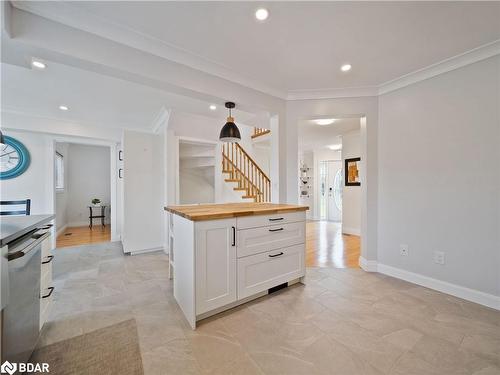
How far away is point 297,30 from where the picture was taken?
1824 millimetres

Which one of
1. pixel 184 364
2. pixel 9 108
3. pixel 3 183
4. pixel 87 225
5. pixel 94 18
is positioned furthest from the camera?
pixel 87 225

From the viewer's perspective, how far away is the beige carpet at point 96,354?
1.33m

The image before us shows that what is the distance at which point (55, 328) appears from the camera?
1722mm

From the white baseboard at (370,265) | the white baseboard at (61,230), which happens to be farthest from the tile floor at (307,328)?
the white baseboard at (61,230)

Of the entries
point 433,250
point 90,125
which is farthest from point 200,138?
point 433,250

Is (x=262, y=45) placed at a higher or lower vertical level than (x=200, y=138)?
higher

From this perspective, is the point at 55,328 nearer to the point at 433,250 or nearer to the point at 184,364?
the point at 184,364

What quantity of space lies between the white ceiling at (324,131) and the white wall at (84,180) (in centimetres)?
610

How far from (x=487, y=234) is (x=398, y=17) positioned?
2.17 meters

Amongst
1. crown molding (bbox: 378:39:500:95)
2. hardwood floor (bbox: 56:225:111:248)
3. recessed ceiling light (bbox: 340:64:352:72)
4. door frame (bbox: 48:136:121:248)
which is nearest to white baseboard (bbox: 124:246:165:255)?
door frame (bbox: 48:136:121:248)

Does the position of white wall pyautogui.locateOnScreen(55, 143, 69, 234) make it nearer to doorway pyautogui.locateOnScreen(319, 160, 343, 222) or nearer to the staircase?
the staircase

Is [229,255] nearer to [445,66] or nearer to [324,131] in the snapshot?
[445,66]

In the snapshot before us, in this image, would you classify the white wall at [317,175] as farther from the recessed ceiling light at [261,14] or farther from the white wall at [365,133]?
the recessed ceiling light at [261,14]

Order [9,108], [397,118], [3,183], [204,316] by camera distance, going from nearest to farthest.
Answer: [204,316]
[397,118]
[9,108]
[3,183]
